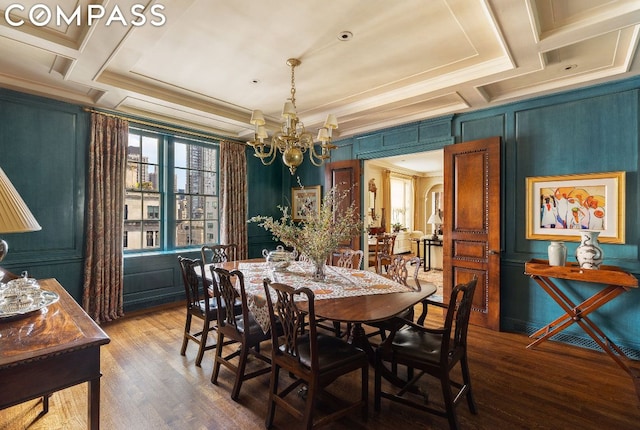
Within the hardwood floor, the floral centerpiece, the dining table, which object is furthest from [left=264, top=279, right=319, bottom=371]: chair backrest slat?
the floral centerpiece

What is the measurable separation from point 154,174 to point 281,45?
2.98 meters

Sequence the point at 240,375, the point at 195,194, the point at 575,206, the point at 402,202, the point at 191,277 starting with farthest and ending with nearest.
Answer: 1. the point at 402,202
2. the point at 195,194
3. the point at 575,206
4. the point at 191,277
5. the point at 240,375

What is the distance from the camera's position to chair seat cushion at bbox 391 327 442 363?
198 cm

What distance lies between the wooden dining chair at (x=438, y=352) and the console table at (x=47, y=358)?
1593mm

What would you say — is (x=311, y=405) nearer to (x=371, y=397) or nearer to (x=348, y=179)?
(x=371, y=397)

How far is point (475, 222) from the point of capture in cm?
383

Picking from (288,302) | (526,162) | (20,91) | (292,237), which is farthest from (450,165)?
(20,91)

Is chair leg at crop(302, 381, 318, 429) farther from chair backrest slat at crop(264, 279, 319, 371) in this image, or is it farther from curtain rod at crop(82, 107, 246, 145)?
curtain rod at crop(82, 107, 246, 145)

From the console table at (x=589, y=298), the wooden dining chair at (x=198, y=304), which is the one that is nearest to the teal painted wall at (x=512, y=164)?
the console table at (x=589, y=298)

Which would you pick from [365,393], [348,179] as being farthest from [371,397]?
[348,179]

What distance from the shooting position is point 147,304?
173 inches

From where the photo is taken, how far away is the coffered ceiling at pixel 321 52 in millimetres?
2225

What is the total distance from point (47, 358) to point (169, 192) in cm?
388

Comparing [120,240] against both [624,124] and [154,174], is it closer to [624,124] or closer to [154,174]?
[154,174]
